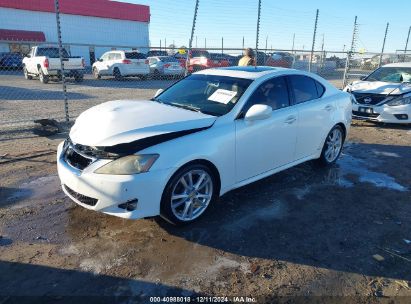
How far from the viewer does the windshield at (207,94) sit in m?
4.28

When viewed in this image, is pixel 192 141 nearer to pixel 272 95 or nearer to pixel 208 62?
pixel 272 95

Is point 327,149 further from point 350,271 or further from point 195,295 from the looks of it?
point 195,295

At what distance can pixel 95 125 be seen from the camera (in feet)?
12.7

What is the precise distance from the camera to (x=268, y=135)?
14.6 ft

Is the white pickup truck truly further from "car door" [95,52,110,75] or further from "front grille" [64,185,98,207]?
"front grille" [64,185,98,207]

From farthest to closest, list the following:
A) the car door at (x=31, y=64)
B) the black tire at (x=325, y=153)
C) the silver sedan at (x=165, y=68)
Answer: the silver sedan at (x=165, y=68)
the car door at (x=31, y=64)
the black tire at (x=325, y=153)

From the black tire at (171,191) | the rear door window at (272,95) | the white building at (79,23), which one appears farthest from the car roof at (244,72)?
the white building at (79,23)

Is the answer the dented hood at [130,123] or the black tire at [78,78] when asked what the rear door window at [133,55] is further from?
the dented hood at [130,123]

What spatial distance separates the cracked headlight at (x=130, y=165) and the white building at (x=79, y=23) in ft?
112

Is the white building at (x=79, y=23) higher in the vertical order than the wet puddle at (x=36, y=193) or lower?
higher

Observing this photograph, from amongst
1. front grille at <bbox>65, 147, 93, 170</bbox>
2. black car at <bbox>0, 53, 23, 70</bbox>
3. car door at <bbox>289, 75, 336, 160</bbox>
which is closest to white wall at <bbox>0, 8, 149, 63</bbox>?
black car at <bbox>0, 53, 23, 70</bbox>

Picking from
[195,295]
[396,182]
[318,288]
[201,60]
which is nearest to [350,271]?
[318,288]

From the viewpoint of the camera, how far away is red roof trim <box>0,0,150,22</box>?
3794 cm

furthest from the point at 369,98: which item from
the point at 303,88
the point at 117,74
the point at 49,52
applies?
the point at 49,52
